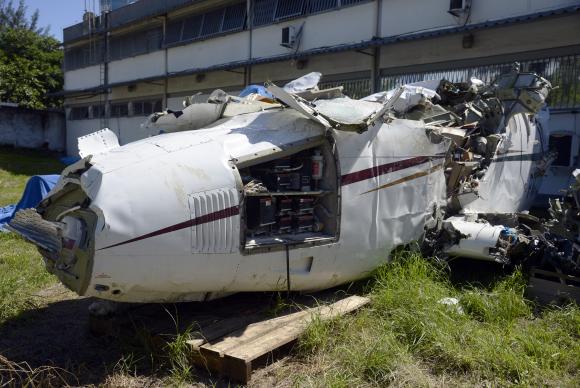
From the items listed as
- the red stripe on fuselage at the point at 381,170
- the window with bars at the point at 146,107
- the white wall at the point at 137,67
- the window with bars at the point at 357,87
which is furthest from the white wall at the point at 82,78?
the red stripe on fuselage at the point at 381,170

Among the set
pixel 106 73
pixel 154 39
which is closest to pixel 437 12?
pixel 154 39

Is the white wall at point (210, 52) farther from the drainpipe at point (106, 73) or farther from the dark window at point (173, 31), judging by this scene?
the drainpipe at point (106, 73)

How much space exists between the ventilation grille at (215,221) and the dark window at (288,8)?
38.5 ft

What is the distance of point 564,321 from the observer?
4.87 meters

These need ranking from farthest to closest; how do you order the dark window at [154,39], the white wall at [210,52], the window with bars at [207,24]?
the dark window at [154,39] → the window with bars at [207,24] → the white wall at [210,52]

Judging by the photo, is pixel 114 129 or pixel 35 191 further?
pixel 114 129

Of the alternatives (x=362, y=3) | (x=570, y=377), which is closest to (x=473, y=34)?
(x=362, y=3)

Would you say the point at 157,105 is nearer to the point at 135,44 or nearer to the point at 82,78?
the point at 135,44

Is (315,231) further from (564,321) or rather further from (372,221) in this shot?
(564,321)

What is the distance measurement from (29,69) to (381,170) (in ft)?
93.5

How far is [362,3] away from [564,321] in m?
10.2

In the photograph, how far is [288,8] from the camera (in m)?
15.3

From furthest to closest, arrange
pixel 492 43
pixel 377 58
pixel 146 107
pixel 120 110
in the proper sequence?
pixel 120 110
pixel 146 107
pixel 377 58
pixel 492 43

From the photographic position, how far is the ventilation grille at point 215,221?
410 cm
